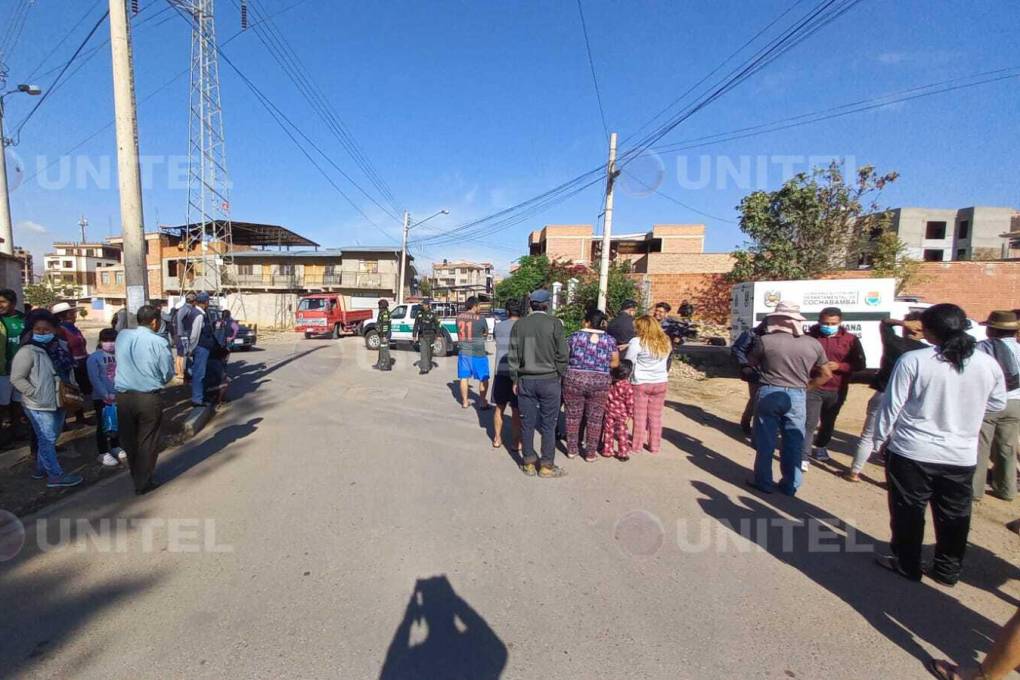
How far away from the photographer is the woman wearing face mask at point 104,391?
4.82 metres

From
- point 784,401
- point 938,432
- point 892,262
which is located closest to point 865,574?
point 938,432

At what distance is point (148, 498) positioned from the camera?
13.8 ft

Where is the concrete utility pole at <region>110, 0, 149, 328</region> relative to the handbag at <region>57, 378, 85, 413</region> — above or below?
above

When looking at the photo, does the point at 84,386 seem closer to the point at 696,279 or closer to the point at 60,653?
the point at 60,653

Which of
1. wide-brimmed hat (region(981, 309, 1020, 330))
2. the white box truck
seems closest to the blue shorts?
wide-brimmed hat (region(981, 309, 1020, 330))

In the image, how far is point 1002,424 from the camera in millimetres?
4242

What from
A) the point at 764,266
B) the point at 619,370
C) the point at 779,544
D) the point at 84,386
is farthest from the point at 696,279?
the point at 84,386

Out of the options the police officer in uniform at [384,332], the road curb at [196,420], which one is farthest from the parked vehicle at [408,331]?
the road curb at [196,420]

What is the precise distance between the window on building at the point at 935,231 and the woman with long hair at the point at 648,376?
59.9 m

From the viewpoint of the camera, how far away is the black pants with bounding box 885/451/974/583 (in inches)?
109

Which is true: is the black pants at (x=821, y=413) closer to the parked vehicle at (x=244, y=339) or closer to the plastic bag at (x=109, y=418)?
the plastic bag at (x=109, y=418)

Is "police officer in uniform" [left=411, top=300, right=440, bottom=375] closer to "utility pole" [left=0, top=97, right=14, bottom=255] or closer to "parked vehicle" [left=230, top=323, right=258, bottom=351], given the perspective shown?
"parked vehicle" [left=230, top=323, right=258, bottom=351]

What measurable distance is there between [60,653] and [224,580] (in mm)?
758

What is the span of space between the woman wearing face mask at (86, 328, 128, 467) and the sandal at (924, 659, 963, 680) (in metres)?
6.83
